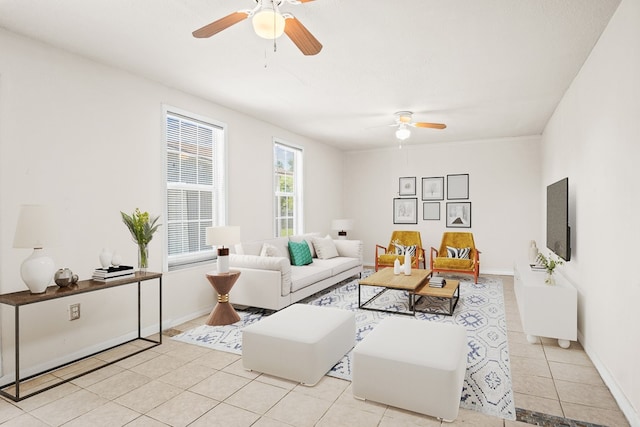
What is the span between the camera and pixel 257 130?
5395mm

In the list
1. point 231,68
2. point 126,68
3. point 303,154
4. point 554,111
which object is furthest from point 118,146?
point 554,111

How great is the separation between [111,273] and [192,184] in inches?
63.5

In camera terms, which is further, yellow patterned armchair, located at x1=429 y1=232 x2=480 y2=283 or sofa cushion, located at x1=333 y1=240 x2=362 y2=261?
sofa cushion, located at x1=333 y1=240 x2=362 y2=261

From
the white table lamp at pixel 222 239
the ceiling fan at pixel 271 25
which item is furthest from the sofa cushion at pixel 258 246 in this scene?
the ceiling fan at pixel 271 25

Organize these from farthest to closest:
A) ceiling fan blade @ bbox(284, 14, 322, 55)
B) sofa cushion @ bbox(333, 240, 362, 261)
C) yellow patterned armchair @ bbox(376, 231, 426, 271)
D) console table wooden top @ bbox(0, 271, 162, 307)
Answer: yellow patterned armchair @ bbox(376, 231, 426, 271)
sofa cushion @ bbox(333, 240, 362, 261)
console table wooden top @ bbox(0, 271, 162, 307)
ceiling fan blade @ bbox(284, 14, 322, 55)

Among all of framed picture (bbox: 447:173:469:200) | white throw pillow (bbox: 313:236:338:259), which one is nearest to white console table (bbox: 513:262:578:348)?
white throw pillow (bbox: 313:236:338:259)

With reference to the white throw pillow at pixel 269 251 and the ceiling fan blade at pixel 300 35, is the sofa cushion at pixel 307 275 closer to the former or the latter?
the white throw pillow at pixel 269 251

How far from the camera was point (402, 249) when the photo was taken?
22.5 ft

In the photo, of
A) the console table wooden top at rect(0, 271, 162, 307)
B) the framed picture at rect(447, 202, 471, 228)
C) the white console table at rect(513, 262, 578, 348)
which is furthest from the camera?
the framed picture at rect(447, 202, 471, 228)

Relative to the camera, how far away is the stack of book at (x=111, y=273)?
2.97m

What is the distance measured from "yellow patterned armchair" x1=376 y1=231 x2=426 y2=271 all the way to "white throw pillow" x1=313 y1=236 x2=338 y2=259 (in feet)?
3.28

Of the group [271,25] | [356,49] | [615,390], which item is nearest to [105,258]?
[271,25]

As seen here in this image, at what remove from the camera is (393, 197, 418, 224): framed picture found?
766 centimetres

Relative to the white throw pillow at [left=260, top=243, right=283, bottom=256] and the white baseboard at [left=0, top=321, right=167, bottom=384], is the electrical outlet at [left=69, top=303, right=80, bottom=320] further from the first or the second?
the white throw pillow at [left=260, top=243, right=283, bottom=256]
